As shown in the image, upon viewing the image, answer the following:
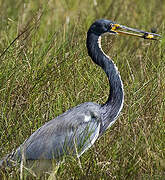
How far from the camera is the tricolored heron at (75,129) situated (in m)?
3.87

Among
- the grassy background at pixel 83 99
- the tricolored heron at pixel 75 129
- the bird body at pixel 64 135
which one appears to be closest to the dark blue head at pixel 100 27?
the tricolored heron at pixel 75 129

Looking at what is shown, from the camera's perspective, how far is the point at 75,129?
3961mm

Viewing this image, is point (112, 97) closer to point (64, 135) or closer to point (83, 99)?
point (83, 99)

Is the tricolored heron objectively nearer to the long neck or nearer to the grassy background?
the long neck

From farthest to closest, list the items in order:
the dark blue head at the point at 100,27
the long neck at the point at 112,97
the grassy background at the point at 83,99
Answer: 1. the dark blue head at the point at 100,27
2. the long neck at the point at 112,97
3. the grassy background at the point at 83,99

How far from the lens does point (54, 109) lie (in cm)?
436

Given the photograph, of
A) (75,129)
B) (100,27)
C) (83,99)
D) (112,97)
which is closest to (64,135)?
(75,129)

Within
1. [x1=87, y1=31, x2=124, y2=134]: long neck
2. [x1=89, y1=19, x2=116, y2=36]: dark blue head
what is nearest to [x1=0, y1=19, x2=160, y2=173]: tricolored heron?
[x1=87, y1=31, x2=124, y2=134]: long neck

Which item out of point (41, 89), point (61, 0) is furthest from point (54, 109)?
point (61, 0)

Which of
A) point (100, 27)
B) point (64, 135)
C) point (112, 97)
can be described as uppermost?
point (100, 27)

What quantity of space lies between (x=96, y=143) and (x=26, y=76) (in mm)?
864

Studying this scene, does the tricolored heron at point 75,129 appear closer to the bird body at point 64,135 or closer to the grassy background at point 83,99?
the bird body at point 64,135

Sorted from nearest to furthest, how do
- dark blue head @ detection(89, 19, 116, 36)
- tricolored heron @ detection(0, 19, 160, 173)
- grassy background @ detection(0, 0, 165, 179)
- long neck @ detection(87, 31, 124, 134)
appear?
grassy background @ detection(0, 0, 165, 179)
tricolored heron @ detection(0, 19, 160, 173)
long neck @ detection(87, 31, 124, 134)
dark blue head @ detection(89, 19, 116, 36)

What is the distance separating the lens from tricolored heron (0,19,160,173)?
3.87 metres
